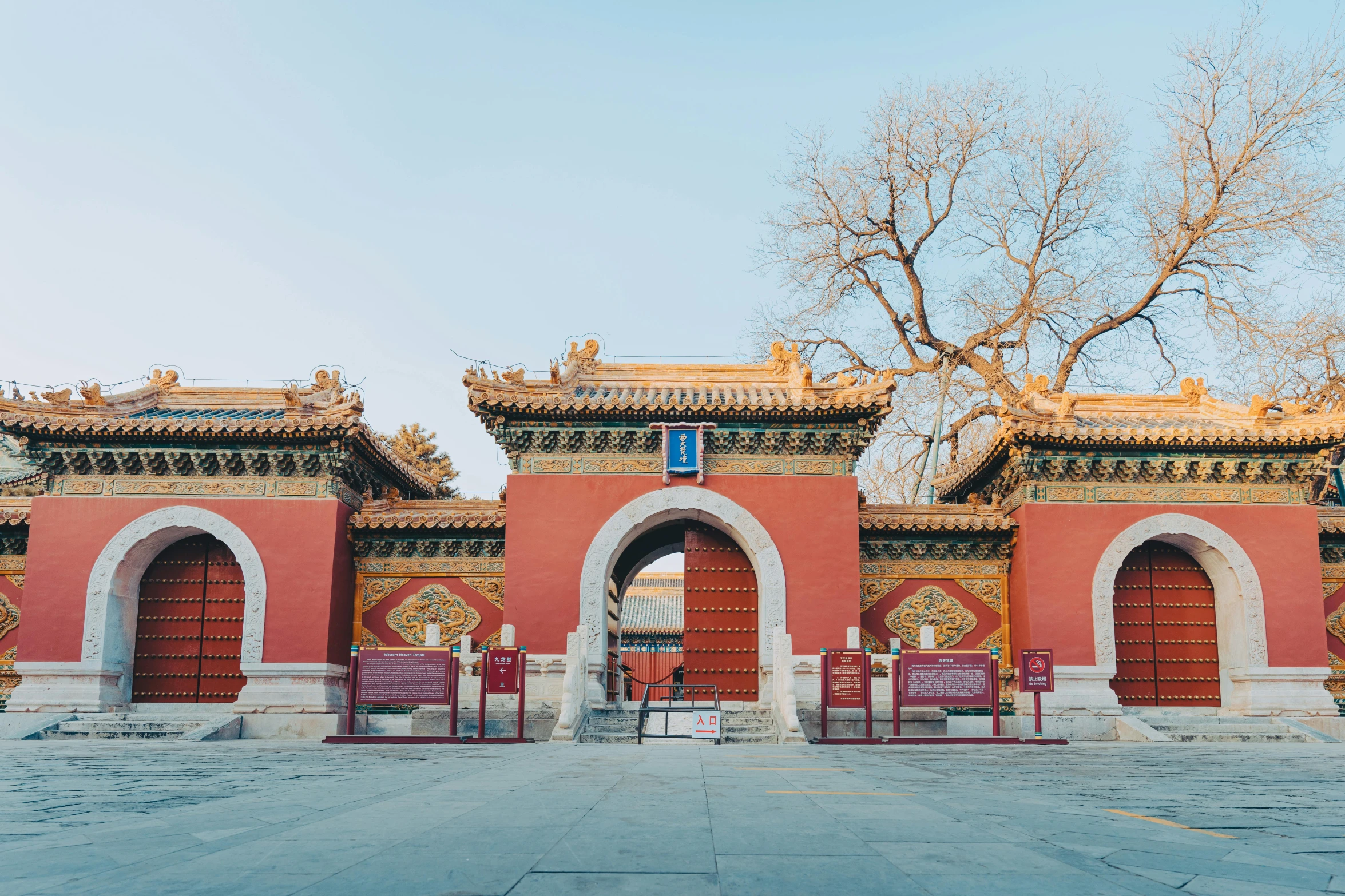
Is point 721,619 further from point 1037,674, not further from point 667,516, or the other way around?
point 1037,674

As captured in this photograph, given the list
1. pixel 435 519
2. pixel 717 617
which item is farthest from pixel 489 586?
pixel 717 617

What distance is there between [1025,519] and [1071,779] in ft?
24.8

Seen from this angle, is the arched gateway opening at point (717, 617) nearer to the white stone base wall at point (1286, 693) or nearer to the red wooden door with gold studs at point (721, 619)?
the red wooden door with gold studs at point (721, 619)

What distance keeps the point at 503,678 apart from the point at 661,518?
10.6ft

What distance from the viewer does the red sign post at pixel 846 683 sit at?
11914 mm

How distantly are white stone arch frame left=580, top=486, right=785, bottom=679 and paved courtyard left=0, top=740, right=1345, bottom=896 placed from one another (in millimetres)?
5583

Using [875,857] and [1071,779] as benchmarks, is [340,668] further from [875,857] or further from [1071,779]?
[875,857]

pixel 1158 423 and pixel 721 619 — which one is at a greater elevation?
pixel 1158 423

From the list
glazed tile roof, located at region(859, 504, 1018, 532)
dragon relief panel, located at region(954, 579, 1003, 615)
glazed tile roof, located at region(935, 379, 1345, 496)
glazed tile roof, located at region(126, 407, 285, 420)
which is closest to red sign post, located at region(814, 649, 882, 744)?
glazed tile roof, located at region(859, 504, 1018, 532)

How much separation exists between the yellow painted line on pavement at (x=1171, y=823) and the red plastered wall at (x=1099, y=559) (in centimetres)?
909

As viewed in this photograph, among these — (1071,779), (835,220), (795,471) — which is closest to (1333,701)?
(795,471)

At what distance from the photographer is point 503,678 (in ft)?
39.0

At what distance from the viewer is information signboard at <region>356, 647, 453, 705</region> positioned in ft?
38.8

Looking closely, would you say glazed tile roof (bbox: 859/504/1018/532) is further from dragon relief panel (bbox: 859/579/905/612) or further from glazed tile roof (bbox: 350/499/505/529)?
glazed tile roof (bbox: 350/499/505/529)
